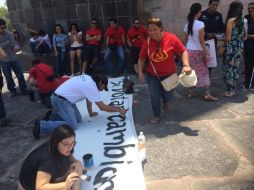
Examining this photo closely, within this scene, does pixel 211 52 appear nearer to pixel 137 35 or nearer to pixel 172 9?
pixel 137 35

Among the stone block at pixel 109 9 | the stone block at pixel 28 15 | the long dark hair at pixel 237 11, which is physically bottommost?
the stone block at pixel 28 15

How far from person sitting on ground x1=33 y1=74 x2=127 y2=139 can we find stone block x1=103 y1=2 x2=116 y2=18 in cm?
469

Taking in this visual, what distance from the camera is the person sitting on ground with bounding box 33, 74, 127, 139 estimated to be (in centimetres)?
504

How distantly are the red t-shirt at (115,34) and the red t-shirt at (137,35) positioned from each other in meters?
0.33

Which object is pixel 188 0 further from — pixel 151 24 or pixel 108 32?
pixel 151 24

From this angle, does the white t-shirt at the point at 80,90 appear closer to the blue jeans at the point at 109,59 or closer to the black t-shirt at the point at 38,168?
the black t-shirt at the point at 38,168

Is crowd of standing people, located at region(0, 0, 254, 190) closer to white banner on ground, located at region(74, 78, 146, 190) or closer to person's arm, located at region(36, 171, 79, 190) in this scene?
person's arm, located at region(36, 171, 79, 190)

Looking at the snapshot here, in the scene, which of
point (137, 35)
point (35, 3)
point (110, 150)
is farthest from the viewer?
point (35, 3)

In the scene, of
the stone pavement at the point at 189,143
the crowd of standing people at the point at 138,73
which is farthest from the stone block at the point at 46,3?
the stone pavement at the point at 189,143

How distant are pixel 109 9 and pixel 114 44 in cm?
108

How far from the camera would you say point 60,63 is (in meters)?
10.0

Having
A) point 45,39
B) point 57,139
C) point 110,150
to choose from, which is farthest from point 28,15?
point 57,139

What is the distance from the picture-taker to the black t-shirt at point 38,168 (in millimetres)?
3035

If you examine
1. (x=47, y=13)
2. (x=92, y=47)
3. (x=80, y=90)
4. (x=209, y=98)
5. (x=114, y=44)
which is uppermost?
(x=47, y=13)
